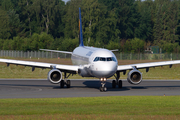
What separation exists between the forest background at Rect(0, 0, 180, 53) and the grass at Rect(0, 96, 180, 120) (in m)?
95.7

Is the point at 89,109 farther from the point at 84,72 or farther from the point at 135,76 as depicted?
the point at 84,72

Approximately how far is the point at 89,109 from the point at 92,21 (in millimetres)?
108072

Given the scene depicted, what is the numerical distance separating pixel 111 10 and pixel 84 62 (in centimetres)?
10849

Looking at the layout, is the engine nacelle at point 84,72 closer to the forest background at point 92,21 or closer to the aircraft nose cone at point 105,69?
the aircraft nose cone at point 105,69

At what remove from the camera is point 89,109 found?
16.5 meters

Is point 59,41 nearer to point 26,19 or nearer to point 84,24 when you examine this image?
point 84,24

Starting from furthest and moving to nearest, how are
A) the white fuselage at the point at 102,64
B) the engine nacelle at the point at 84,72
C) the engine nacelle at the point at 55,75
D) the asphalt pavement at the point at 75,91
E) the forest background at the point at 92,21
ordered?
the forest background at the point at 92,21
the engine nacelle at the point at 84,72
the engine nacelle at the point at 55,75
the white fuselage at the point at 102,64
the asphalt pavement at the point at 75,91

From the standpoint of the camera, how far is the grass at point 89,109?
1437 centimetres

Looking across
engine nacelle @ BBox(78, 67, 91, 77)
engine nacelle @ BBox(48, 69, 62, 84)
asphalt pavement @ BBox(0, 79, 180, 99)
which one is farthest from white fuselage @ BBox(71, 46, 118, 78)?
engine nacelle @ BBox(48, 69, 62, 84)

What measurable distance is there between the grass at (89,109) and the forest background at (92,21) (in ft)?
314

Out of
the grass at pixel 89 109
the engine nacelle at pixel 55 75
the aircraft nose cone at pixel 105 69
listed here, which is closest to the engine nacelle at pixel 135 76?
the aircraft nose cone at pixel 105 69

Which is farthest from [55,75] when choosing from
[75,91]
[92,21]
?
[92,21]

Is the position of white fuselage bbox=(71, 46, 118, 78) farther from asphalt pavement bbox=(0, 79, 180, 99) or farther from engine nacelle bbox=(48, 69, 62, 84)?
engine nacelle bbox=(48, 69, 62, 84)

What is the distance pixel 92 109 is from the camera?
16.5m
